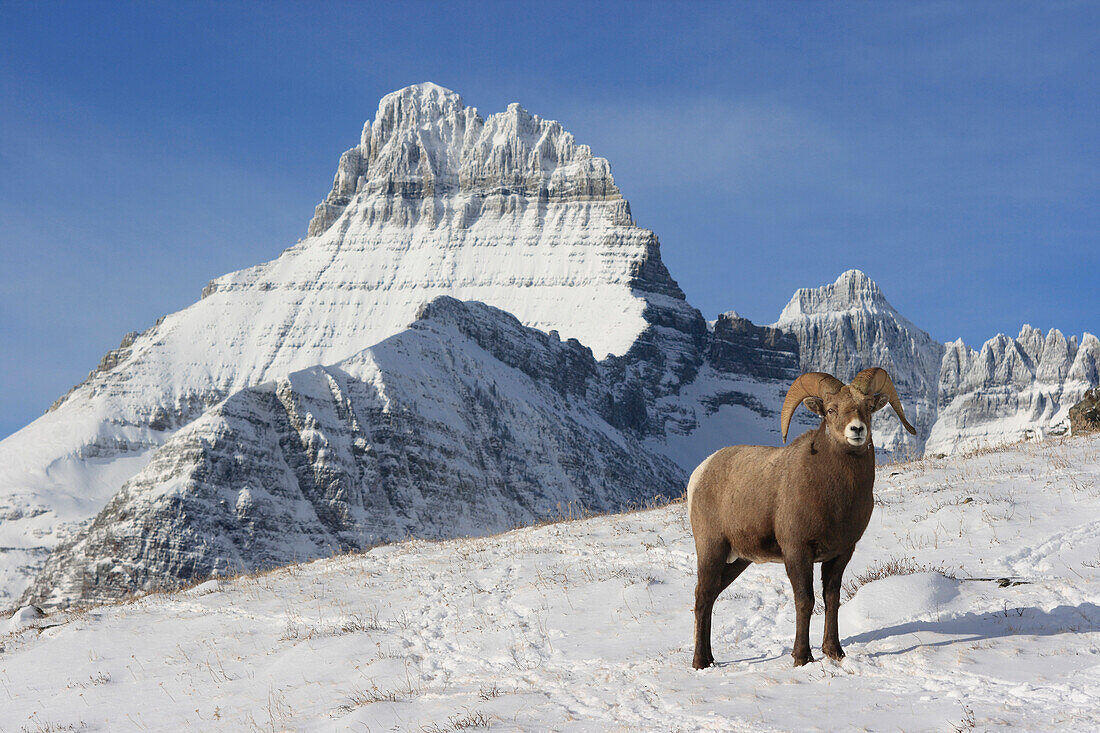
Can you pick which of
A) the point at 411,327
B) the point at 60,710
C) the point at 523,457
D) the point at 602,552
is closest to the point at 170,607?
the point at 60,710

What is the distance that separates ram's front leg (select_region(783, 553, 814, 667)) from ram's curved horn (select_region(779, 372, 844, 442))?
1.27 meters

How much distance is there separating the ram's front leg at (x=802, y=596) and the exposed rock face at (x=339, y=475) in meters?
115

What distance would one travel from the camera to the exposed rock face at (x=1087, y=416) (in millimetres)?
24989

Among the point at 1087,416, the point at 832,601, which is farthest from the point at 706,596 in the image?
the point at 1087,416

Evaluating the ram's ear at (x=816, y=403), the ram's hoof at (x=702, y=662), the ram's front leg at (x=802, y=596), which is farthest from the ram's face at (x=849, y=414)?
the ram's hoof at (x=702, y=662)

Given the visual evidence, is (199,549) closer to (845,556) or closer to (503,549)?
(503,549)

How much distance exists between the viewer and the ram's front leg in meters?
9.79

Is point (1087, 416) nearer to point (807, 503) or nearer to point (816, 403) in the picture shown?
point (816, 403)

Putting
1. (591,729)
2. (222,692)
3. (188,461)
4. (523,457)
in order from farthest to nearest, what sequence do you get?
(523,457), (188,461), (222,692), (591,729)

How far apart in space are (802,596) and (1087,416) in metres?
20.5

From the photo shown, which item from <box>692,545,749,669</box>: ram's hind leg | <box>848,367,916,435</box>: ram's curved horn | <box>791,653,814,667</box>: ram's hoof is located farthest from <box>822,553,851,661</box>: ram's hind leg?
<box>848,367,916,435</box>: ram's curved horn

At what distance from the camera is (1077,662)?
9.11 m

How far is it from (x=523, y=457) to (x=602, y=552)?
16508cm

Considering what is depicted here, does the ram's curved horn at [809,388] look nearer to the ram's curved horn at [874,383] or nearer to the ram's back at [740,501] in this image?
the ram's curved horn at [874,383]
